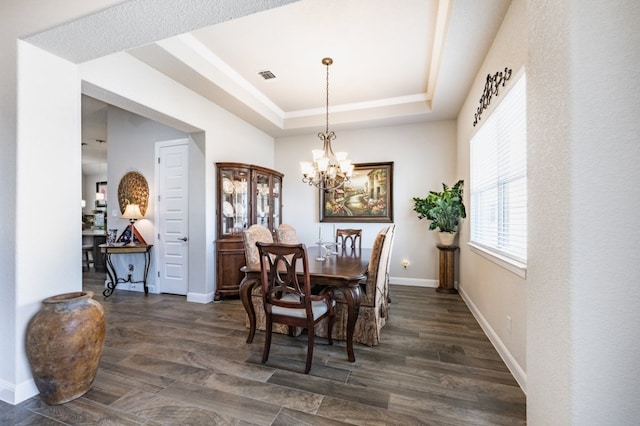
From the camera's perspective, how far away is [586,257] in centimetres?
87

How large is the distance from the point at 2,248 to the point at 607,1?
342 cm

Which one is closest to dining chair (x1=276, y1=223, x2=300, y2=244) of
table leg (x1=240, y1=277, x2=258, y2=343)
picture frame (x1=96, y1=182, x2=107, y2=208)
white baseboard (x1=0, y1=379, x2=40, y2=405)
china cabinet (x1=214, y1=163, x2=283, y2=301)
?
china cabinet (x1=214, y1=163, x2=283, y2=301)

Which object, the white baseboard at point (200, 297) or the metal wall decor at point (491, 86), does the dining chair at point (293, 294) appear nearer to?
the white baseboard at point (200, 297)

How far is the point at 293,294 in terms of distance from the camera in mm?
2326

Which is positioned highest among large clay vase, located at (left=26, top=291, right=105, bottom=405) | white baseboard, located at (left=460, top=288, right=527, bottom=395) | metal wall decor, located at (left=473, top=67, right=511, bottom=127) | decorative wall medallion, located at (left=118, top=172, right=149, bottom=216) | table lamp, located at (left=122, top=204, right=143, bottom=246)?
metal wall decor, located at (left=473, top=67, right=511, bottom=127)

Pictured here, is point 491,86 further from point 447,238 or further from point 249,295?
point 249,295

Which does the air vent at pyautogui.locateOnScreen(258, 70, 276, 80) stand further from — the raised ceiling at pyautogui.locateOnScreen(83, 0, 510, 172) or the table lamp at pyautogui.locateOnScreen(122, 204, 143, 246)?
the table lamp at pyautogui.locateOnScreen(122, 204, 143, 246)

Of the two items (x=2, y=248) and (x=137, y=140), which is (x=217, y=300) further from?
(x=137, y=140)

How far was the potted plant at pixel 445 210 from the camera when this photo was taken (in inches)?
167

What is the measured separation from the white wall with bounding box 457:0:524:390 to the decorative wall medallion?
16.4 ft

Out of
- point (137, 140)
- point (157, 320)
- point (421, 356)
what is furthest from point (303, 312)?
point (137, 140)

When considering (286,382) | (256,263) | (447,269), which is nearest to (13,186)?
(256,263)

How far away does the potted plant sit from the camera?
4250 mm

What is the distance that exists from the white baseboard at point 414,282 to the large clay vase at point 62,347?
14.0ft
